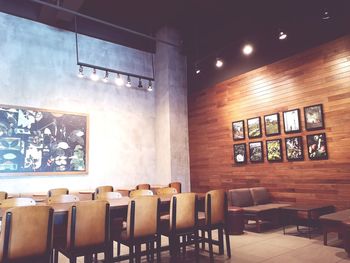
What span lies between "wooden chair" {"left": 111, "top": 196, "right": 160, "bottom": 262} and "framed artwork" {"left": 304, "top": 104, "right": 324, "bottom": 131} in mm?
3959

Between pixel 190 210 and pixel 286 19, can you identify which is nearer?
pixel 190 210

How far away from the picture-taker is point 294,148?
609 centimetres

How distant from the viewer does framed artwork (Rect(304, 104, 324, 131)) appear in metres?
5.72

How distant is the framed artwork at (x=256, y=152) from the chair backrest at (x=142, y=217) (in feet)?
13.1

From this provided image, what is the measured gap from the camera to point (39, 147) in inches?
263

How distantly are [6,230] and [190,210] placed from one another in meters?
2.14

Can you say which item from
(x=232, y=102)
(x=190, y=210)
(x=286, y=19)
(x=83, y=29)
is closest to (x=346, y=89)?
(x=286, y=19)

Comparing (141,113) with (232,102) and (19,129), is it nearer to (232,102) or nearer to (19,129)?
(232,102)

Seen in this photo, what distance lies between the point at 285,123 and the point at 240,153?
141 centimetres

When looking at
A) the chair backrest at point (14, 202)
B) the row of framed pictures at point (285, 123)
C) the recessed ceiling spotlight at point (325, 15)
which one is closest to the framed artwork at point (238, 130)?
the row of framed pictures at point (285, 123)

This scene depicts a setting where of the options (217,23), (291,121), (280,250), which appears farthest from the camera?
(217,23)

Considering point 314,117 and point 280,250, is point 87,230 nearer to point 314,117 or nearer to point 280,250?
point 280,250

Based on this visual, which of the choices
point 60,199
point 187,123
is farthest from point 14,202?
point 187,123

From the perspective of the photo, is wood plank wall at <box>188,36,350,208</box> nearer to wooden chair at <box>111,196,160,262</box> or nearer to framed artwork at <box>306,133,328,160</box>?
framed artwork at <box>306,133,328,160</box>
